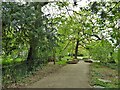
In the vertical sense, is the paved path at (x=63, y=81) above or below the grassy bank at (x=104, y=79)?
above

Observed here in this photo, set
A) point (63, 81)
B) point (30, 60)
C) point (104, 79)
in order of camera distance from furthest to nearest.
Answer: point (30, 60) < point (104, 79) < point (63, 81)

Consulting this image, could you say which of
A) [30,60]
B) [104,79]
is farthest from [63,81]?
[30,60]

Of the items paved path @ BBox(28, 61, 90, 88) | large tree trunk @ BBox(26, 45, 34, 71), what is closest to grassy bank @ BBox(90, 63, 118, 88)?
paved path @ BBox(28, 61, 90, 88)

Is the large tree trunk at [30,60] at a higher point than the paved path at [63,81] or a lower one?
higher

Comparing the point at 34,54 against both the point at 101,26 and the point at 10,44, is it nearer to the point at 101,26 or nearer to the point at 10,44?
the point at 10,44

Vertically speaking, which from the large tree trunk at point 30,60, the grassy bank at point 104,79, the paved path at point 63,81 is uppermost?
the large tree trunk at point 30,60

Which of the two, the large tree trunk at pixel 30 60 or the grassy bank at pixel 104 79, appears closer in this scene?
the grassy bank at pixel 104 79

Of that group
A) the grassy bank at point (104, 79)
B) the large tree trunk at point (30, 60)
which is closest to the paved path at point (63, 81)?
the grassy bank at point (104, 79)

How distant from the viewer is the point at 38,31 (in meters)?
8.23

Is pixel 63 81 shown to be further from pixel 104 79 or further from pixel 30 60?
pixel 30 60

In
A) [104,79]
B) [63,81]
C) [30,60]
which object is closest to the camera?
[63,81]

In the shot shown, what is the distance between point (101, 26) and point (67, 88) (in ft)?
8.12

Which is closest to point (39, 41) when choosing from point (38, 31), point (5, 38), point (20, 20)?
point (38, 31)

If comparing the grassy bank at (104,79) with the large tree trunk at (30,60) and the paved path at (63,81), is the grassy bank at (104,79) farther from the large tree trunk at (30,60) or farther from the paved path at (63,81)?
the large tree trunk at (30,60)
